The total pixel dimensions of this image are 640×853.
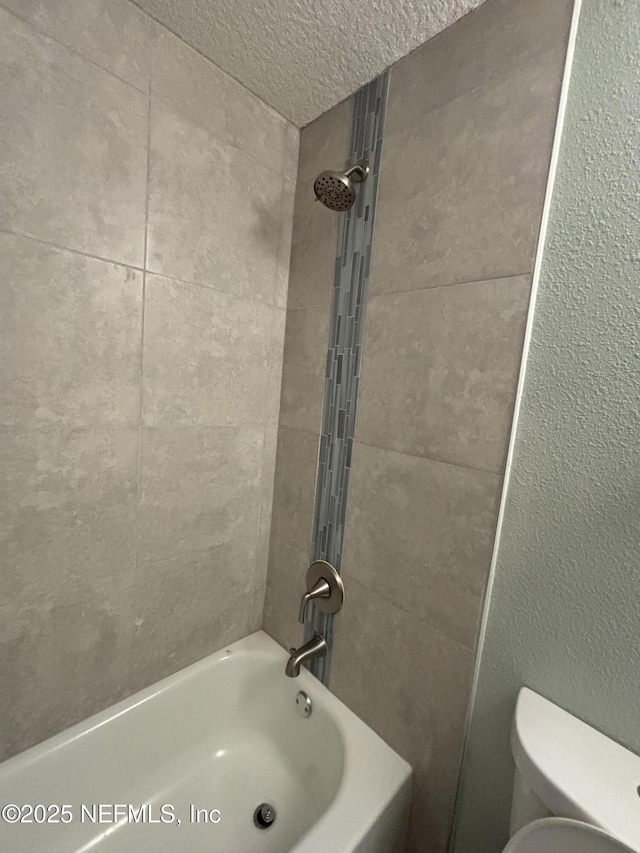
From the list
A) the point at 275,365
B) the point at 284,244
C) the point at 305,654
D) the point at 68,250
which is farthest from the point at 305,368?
the point at 305,654

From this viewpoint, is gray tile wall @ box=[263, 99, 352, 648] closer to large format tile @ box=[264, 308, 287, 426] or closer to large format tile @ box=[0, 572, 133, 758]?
large format tile @ box=[264, 308, 287, 426]

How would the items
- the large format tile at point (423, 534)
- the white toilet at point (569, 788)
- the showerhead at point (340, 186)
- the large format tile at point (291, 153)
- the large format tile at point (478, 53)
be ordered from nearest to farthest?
1. the white toilet at point (569, 788)
2. the large format tile at point (478, 53)
3. the large format tile at point (423, 534)
4. the showerhead at point (340, 186)
5. the large format tile at point (291, 153)

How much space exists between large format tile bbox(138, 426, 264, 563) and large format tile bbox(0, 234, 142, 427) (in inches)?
6.0

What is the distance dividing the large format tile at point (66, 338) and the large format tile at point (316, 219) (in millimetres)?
503

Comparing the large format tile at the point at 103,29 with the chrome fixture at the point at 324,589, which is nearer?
the large format tile at the point at 103,29

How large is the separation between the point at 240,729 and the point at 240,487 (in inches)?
34.7

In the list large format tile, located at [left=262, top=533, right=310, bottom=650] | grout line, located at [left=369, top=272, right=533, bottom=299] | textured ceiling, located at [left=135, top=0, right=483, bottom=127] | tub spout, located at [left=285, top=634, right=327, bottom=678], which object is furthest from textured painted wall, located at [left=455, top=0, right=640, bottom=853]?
large format tile, located at [left=262, top=533, right=310, bottom=650]

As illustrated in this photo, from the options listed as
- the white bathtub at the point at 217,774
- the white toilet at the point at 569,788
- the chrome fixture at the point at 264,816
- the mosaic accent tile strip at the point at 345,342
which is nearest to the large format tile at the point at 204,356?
the mosaic accent tile strip at the point at 345,342

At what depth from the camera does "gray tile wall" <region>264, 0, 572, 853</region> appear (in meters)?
0.74

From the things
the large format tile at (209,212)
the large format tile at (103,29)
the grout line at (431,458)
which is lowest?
the grout line at (431,458)

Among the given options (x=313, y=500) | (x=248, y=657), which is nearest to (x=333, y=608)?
(x=313, y=500)

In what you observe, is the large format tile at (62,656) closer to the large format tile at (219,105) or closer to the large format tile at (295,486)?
the large format tile at (295,486)

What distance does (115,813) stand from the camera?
103cm

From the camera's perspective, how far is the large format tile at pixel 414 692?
858 millimetres
